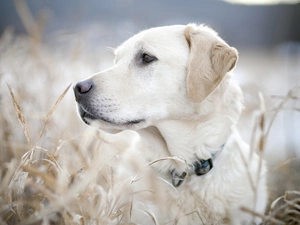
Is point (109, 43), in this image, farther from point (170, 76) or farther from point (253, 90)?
point (170, 76)

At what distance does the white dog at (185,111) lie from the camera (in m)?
2.45

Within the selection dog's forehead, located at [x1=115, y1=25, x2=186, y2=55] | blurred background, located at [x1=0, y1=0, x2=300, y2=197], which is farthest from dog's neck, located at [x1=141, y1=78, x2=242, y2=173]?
dog's forehead, located at [x1=115, y1=25, x2=186, y2=55]

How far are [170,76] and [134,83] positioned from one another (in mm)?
264

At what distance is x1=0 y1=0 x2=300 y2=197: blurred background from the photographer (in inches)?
140

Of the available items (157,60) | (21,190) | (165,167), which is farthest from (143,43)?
(21,190)

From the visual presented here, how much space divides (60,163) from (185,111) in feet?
3.10

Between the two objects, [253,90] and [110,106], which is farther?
[253,90]

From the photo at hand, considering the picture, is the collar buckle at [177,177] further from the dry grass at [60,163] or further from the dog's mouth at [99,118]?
the dog's mouth at [99,118]

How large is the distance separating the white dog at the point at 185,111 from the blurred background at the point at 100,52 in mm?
458

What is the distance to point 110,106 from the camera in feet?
7.85

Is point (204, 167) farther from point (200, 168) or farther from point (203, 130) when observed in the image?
point (203, 130)

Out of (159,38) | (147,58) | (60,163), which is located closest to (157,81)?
(147,58)

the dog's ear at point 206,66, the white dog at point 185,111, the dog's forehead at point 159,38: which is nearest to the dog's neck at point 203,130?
the white dog at point 185,111

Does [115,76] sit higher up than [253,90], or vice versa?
[115,76]
